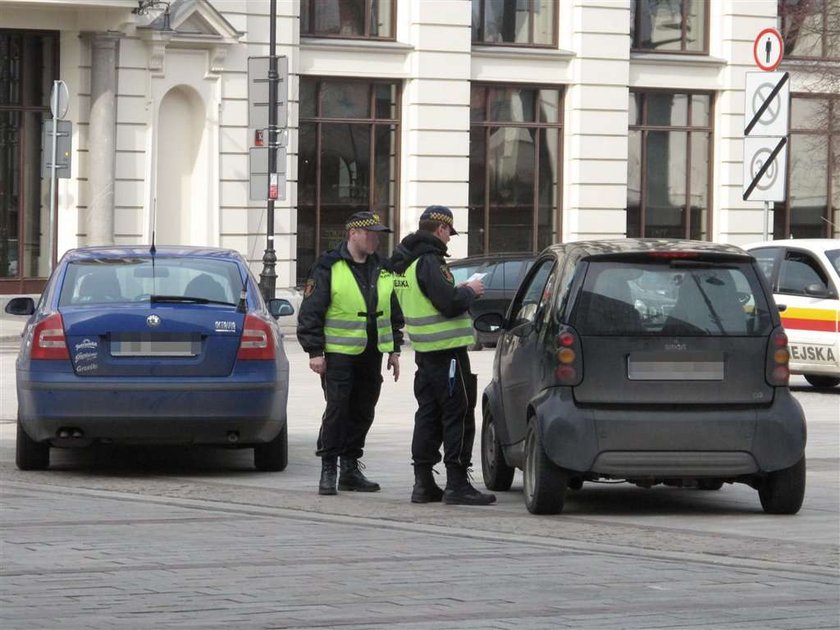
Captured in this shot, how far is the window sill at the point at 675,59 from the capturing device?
125ft

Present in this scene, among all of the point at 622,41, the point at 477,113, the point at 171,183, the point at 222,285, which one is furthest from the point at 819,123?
the point at 222,285

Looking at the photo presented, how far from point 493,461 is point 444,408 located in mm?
1048

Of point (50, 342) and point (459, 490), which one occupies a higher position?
point (50, 342)

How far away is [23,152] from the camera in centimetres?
3241

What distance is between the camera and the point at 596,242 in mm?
11797

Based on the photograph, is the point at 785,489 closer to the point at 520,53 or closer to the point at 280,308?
the point at 280,308

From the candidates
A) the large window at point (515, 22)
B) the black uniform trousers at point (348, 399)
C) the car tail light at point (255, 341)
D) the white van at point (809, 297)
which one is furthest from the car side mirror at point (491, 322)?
the large window at point (515, 22)

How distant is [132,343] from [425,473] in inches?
81.6

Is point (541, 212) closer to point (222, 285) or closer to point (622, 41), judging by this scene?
point (622, 41)

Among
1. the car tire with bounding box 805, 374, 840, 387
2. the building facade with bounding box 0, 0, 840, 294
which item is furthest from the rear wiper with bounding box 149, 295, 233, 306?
the building facade with bounding box 0, 0, 840, 294

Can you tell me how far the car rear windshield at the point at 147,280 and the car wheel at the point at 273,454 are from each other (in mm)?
955

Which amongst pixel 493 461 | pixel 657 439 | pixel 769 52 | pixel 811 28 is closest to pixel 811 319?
pixel 769 52

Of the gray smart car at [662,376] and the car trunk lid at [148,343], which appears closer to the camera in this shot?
the gray smart car at [662,376]

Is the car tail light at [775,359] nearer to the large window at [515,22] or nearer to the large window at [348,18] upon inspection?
the large window at [348,18]
